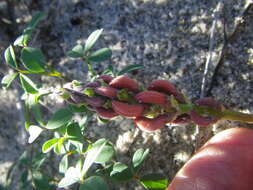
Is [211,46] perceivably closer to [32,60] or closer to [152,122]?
[152,122]

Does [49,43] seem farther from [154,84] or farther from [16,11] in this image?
[154,84]

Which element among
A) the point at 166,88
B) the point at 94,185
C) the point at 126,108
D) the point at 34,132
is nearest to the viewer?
the point at 126,108

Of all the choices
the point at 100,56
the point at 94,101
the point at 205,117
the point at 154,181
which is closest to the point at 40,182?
the point at 154,181

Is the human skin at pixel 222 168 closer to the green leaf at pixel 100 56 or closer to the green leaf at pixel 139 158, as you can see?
the green leaf at pixel 139 158

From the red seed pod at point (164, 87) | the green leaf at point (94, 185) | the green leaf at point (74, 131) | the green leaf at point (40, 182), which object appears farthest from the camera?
the green leaf at point (40, 182)

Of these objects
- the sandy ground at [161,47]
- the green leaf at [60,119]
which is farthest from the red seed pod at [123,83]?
the sandy ground at [161,47]

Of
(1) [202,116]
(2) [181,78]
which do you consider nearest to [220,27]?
(2) [181,78]

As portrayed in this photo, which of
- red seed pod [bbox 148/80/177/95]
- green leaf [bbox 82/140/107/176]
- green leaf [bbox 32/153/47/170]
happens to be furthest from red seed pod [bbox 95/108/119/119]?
green leaf [bbox 32/153/47/170]
